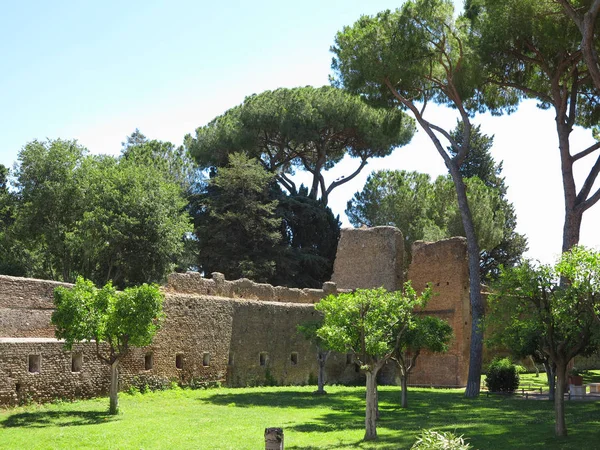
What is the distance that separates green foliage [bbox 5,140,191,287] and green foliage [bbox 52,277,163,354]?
14.7 metres

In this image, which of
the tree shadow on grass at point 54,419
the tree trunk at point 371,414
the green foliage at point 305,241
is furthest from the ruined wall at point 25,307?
the green foliage at point 305,241

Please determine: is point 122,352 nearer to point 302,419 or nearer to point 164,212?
point 302,419

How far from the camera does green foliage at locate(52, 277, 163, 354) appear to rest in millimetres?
17859

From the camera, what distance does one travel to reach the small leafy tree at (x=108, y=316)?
58.6 ft

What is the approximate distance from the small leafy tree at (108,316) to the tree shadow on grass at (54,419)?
2.14ft

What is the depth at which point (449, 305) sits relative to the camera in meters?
30.7

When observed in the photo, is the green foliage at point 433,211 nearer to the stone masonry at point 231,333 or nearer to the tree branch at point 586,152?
the stone masonry at point 231,333

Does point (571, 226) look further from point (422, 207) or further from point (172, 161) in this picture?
point (172, 161)

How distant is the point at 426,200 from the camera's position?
44.0 meters

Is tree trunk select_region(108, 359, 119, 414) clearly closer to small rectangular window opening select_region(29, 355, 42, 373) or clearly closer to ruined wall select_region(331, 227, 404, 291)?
small rectangular window opening select_region(29, 355, 42, 373)

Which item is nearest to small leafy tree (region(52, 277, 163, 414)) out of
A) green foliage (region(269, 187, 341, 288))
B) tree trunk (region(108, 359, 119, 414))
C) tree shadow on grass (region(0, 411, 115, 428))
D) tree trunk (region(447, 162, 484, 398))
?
tree trunk (region(108, 359, 119, 414))

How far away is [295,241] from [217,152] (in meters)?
7.29

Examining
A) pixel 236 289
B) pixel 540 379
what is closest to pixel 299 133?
pixel 236 289

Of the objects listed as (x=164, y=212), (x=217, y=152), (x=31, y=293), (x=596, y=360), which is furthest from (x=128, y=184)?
(x=596, y=360)
